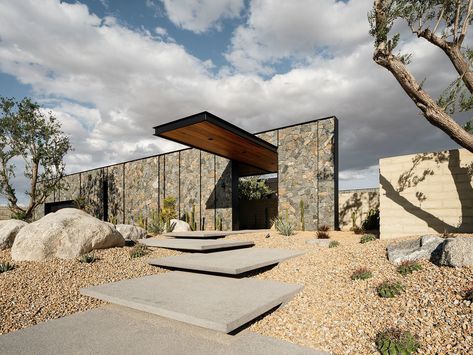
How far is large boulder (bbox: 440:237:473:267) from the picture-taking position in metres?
5.21

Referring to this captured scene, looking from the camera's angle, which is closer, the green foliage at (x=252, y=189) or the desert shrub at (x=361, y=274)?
the desert shrub at (x=361, y=274)

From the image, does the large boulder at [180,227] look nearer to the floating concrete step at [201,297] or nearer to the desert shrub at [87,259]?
the desert shrub at [87,259]

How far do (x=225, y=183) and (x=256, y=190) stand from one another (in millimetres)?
8845

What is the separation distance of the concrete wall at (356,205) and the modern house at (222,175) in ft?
7.59

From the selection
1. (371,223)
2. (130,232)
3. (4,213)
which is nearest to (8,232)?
(130,232)

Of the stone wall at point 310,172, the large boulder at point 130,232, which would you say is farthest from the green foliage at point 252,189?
the large boulder at point 130,232

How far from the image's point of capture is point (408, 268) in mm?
5570

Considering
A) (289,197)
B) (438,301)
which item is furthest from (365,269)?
(289,197)

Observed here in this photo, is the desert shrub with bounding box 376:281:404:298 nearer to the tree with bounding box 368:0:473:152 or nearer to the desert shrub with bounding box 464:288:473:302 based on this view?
the desert shrub with bounding box 464:288:473:302

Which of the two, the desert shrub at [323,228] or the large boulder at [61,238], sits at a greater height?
the large boulder at [61,238]

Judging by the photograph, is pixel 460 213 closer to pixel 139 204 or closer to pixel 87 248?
pixel 87 248

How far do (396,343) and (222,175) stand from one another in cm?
1510

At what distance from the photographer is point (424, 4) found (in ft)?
26.2

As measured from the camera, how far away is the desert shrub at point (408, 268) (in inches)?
216
